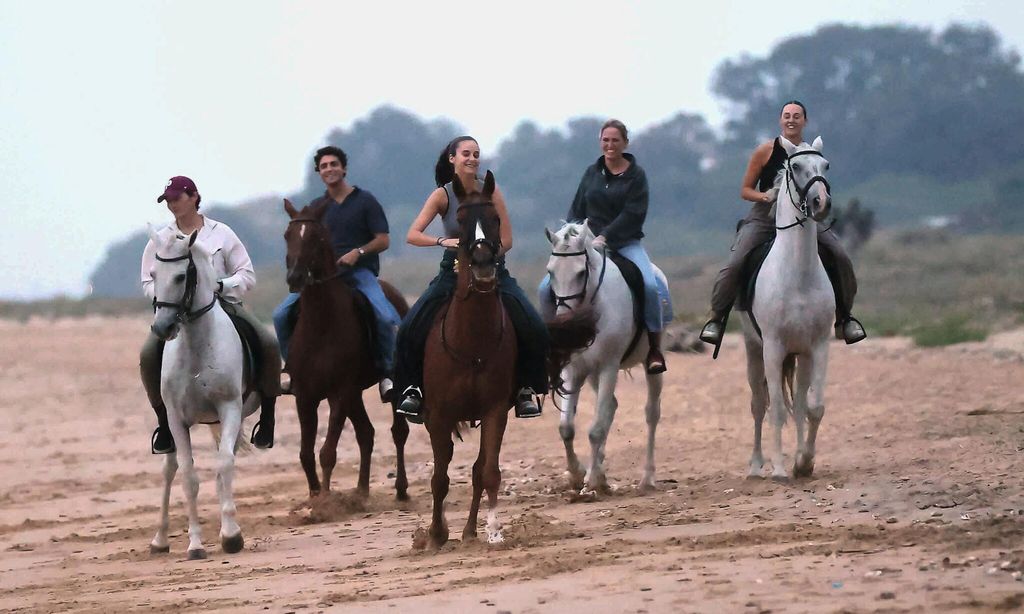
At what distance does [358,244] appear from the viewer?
13.9 m

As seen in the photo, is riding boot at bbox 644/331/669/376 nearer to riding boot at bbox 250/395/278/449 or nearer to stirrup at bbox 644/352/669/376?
stirrup at bbox 644/352/669/376

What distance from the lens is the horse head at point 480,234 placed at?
975 cm

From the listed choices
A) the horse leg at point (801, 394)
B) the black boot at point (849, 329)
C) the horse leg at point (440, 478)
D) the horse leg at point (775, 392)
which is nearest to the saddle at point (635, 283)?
the horse leg at point (775, 392)

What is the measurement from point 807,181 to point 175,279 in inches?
180

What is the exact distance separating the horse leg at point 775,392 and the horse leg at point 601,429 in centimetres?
117

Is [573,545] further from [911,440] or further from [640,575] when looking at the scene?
[911,440]

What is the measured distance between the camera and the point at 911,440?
578 inches

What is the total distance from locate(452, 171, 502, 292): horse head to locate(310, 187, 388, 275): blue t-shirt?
377 cm

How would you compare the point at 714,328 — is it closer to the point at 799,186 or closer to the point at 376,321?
the point at 799,186

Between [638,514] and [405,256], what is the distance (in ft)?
288

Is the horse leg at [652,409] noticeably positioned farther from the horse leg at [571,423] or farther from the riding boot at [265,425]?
the riding boot at [265,425]

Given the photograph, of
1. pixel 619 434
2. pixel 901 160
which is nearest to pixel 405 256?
pixel 901 160

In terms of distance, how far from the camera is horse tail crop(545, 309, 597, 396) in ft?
38.2

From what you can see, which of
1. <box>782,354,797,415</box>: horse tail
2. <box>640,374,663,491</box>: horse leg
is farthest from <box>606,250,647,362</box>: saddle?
<box>782,354,797,415</box>: horse tail
